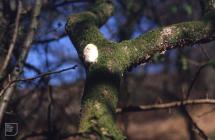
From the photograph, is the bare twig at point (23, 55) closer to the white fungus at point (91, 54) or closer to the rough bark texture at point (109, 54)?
the rough bark texture at point (109, 54)

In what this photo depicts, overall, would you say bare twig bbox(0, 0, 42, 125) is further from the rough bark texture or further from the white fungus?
the white fungus

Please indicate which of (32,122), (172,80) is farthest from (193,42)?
(172,80)

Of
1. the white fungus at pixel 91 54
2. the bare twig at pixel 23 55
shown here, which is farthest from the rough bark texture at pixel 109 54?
the bare twig at pixel 23 55

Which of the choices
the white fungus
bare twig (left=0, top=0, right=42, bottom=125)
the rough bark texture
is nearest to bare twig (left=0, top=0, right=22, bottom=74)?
bare twig (left=0, top=0, right=42, bottom=125)

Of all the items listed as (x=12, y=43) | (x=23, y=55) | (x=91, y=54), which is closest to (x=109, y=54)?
(x=91, y=54)

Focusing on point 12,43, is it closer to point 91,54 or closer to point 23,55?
point 23,55

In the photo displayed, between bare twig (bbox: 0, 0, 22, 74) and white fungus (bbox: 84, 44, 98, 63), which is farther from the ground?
bare twig (bbox: 0, 0, 22, 74)

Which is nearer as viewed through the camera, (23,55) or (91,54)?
(91,54)

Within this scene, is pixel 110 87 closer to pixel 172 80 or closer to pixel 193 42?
pixel 193 42
